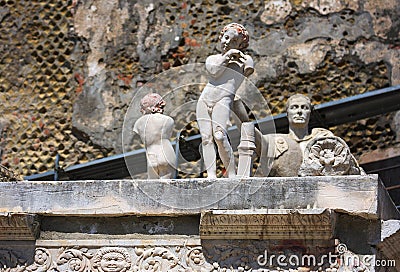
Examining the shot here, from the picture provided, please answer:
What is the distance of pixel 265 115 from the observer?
1070 centimetres

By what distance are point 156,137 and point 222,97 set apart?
0.61 metres

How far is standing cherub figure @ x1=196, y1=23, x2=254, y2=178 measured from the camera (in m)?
7.98

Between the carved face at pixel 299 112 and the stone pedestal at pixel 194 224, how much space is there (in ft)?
5.21

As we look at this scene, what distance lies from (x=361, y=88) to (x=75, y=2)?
3.50 metres

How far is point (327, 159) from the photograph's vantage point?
7816 mm

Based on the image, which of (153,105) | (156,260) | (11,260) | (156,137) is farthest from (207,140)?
(11,260)

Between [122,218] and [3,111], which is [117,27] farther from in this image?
[122,218]

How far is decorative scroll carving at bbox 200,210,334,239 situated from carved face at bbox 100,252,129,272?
0.56m

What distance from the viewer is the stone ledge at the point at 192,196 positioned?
737cm

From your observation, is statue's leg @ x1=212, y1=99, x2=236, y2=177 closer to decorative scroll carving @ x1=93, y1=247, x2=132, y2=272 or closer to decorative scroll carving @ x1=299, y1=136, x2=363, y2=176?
decorative scroll carving @ x1=299, y1=136, x2=363, y2=176

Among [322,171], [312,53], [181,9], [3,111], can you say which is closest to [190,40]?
[181,9]

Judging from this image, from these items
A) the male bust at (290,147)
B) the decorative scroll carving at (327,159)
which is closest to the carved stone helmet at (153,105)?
the male bust at (290,147)

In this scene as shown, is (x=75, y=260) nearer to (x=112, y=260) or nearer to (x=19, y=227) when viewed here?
(x=112, y=260)
